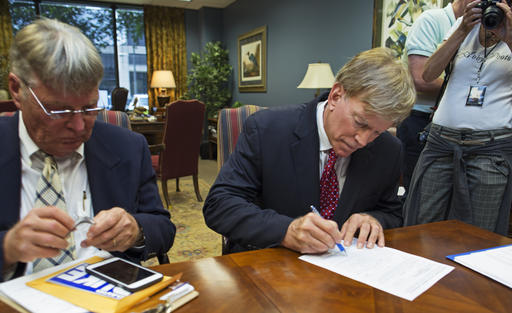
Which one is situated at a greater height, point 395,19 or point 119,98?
point 395,19

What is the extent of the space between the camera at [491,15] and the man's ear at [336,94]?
0.70 meters

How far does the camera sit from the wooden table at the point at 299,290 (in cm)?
70

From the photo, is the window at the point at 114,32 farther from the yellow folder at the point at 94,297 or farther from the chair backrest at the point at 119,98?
the yellow folder at the point at 94,297

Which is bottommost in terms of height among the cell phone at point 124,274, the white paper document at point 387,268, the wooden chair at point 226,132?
the white paper document at point 387,268

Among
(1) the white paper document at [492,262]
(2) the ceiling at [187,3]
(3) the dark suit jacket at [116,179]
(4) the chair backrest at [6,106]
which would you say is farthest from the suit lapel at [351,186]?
(2) the ceiling at [187,3]

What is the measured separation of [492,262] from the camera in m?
0.90

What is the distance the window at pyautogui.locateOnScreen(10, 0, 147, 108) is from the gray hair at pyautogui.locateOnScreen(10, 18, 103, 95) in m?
6.19

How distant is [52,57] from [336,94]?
817 millimetres

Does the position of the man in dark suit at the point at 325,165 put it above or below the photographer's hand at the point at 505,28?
below

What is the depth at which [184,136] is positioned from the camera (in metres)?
3.75

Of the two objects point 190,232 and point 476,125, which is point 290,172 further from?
point 190,232

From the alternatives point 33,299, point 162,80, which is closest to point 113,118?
point 33,299

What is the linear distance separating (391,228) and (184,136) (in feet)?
9.33

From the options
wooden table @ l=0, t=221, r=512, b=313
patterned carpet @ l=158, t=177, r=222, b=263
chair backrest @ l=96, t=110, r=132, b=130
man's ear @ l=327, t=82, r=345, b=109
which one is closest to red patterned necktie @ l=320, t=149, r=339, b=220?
man's ear @ l=327, t=82, r=345, b=109
